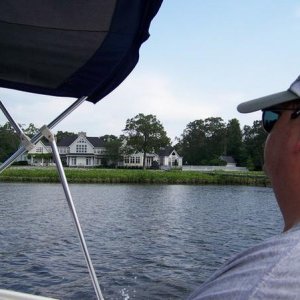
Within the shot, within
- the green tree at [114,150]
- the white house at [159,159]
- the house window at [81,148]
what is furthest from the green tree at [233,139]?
the house window at [81,148]

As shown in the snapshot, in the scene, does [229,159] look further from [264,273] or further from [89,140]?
[264,273]

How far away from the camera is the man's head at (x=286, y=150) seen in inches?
37.4

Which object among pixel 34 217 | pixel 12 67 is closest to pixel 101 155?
pixel 34 217

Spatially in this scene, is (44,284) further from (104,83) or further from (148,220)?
(148,220)

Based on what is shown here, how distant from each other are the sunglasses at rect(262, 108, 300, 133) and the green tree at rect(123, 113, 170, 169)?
87585mm

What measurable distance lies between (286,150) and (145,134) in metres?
89.0

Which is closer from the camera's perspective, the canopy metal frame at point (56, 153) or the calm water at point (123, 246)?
the canopy metal frame at point (56, 153)

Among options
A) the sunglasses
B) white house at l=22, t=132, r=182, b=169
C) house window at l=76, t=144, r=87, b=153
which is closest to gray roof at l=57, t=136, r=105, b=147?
white house at l=22, t=132, r=182, b=169

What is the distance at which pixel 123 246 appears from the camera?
14.3m

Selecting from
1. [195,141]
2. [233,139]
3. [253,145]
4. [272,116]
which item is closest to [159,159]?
[195,141]

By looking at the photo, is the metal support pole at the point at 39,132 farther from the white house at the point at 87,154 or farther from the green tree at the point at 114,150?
the white house at the point at 87,154

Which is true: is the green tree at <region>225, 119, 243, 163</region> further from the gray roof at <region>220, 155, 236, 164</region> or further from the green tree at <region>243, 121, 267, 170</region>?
the gray roof at <region>220, 155, 236, 164</region>

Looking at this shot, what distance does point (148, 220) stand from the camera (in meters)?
21.3

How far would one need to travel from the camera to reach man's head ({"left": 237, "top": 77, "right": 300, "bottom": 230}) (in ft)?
3.11
